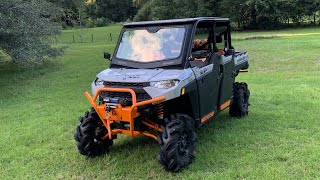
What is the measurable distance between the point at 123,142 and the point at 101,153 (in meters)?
0.63

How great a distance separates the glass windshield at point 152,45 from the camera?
5736 mm

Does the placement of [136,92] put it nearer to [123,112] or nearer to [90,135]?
[123,112]

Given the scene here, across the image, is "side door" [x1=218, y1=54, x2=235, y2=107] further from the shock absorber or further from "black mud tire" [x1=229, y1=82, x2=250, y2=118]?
the shock absorber

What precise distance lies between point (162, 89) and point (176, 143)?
0.71m

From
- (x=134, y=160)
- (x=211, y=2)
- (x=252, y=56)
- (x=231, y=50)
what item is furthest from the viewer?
(x=211, y=2)

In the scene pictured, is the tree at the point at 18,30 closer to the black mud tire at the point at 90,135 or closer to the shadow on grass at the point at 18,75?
the shadow on grass at the point at 18,75

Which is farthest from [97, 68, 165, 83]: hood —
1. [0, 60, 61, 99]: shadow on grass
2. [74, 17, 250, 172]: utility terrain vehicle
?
[0, 60, 61, 99]: shadow on grass

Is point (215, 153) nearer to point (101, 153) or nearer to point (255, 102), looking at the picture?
point (101, 153)

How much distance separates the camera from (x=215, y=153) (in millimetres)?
5621

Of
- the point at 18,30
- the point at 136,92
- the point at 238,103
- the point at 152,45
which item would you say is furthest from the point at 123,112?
the point at 18,30

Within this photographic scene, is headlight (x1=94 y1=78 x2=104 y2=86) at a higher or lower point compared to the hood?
lower

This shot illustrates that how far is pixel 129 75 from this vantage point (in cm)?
537

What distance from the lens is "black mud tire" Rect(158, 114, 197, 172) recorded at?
4891 mm

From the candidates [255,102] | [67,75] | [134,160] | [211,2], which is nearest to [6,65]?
[67,75]
